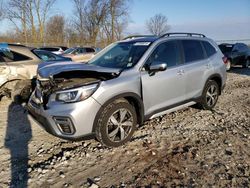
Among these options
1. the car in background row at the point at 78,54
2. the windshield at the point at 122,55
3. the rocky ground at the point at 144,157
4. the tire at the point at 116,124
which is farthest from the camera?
the car in background row at the point at 78,54

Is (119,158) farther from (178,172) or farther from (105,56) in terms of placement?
(105,56)

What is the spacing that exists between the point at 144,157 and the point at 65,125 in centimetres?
123

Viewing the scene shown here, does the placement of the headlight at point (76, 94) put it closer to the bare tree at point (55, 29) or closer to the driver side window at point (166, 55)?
the driver side window at point (166, 55)

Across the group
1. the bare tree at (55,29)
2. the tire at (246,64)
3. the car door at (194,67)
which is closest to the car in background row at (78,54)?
the tire at (246,64)

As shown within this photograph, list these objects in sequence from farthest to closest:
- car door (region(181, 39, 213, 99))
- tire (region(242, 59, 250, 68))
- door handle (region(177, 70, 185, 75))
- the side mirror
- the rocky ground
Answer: tire (region(242, 59, 250, 68)) < car door (region(181, 39, 213, 99)) < door handle (region(177, 70, 185, 75)) < the side mirror < the rocky ground

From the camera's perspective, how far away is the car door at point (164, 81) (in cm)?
440

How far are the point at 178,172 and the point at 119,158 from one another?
2.91ft

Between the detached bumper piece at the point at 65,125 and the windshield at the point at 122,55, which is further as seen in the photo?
the windshield at the point at 122,55

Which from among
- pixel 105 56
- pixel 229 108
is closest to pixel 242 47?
pixel 229 108

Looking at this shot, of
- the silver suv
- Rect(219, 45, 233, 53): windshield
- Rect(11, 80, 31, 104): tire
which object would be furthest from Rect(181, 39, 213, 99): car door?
Rect(219, 45, 233, 53): windshield

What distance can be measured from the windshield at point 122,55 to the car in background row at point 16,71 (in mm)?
2097

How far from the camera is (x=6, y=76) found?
6473mm

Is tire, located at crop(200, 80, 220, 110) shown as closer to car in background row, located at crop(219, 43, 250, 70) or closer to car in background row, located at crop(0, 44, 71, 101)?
car in background row, located at crop(0, 44, 71, 101)

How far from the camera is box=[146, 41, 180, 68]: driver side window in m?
4.58
